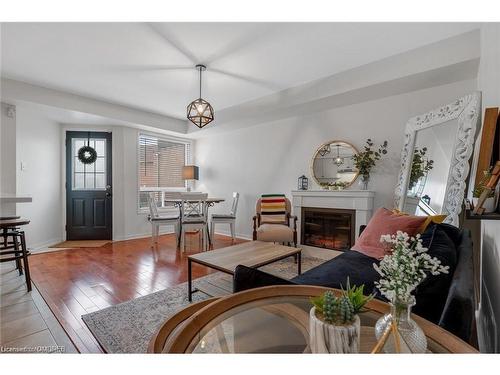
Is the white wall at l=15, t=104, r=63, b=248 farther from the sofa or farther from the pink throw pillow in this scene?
the pink throw pillow

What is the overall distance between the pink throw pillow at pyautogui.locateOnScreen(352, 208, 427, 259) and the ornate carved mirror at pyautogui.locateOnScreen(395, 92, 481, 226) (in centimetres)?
55

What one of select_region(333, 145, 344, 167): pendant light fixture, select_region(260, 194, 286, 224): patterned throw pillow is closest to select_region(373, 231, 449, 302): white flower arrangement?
select_region(333, 145, 344, 167): pendant light fixture

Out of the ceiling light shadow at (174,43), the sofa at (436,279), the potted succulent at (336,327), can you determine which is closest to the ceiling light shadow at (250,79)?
the ceiling light shadow at (174,43)

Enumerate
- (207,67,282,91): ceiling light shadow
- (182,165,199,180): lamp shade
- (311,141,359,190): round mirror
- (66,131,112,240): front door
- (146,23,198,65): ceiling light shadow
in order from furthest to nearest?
(182,165,199,180): lamp shade → (66,131,112,240): front door → (311,141,359,190): round mirror → (207,67,282,91): ceiling light shadow → (146,23,198,65): ceiling light shadow

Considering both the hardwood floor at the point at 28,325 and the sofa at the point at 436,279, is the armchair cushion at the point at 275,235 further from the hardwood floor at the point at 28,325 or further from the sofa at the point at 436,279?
the hardwood floor at the point at 28,325

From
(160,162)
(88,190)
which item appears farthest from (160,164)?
(88,190)

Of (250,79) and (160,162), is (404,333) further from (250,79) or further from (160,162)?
(160,162)

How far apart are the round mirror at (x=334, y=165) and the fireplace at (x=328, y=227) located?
0.41 metres

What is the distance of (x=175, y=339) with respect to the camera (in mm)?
754

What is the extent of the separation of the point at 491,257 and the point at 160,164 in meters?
5.40

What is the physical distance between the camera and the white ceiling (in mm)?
2117

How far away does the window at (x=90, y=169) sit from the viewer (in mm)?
4594

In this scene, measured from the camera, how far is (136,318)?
1863 millimetres
